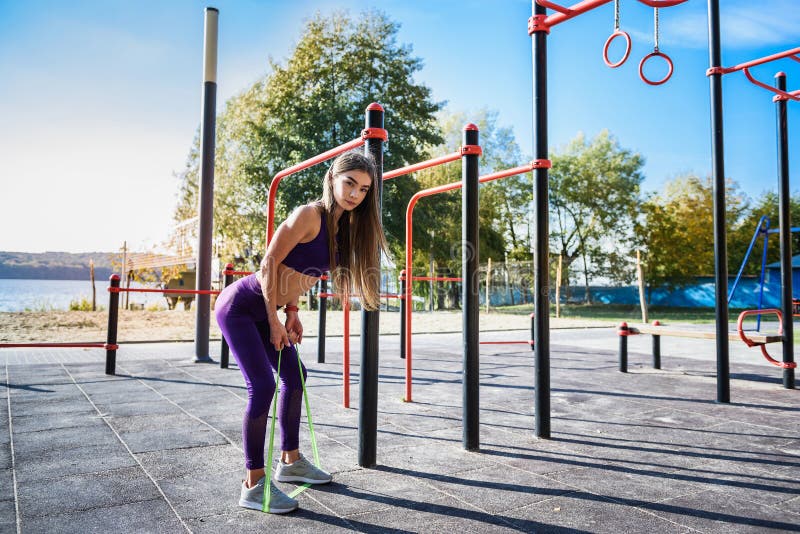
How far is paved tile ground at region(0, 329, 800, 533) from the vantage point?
217cm

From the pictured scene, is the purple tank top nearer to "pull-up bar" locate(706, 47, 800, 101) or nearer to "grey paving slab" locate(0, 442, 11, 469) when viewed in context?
"grey paving slab" locate(0, 442, 11, 469)

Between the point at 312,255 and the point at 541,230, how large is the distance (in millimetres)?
1673

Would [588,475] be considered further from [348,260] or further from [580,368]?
→ [580,368]

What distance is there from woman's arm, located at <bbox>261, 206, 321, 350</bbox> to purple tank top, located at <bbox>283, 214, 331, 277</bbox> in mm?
43

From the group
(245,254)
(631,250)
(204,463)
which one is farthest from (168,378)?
(631,250)

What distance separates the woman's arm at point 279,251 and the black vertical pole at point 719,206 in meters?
3.78

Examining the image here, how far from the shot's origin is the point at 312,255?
236 cm

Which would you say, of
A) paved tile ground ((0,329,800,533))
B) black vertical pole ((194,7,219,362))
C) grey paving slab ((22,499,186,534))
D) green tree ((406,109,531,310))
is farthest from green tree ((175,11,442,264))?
grey paving slab ((22,499,186,534))

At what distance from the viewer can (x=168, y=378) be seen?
218 inches

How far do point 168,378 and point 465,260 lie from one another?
3718 millimetres

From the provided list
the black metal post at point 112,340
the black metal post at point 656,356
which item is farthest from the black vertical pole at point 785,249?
the black metal post at point 112,340

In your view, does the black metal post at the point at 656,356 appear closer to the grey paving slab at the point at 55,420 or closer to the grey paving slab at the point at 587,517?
the grey paving slab at the point at 587,517

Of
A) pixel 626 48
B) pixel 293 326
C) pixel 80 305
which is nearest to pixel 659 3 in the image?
pixel 626 48

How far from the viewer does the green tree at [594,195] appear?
28.3 metres
